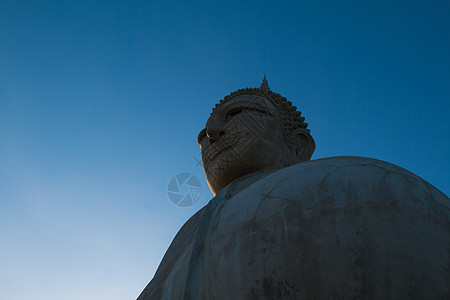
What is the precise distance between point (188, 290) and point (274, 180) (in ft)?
3.44

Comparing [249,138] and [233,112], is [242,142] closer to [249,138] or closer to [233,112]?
[249,138]

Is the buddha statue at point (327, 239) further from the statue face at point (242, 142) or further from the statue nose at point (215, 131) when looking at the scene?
the statue nose at point (215, 131)

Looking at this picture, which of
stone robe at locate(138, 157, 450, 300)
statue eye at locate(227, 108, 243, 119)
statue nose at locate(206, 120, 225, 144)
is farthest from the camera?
statue eye at locate(227, 108, 243, 119)

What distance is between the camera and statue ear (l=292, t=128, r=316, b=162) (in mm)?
5745

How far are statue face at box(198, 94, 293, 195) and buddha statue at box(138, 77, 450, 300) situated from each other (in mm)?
1550

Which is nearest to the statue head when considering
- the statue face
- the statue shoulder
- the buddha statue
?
the statue face

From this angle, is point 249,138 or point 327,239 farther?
point 249,138

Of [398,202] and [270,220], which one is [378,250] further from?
[270,220]

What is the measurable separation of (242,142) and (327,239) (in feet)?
8.48

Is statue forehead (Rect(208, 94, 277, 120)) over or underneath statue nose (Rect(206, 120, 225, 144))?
over

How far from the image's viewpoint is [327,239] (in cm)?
277

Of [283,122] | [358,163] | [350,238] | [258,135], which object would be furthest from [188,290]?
[283,122]

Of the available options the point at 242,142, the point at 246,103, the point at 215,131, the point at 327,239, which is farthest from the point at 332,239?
the point at 246,103

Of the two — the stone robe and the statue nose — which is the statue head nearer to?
the statue nose
